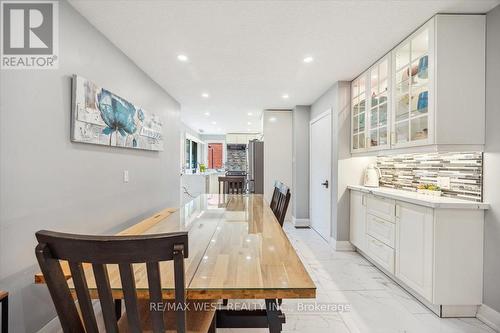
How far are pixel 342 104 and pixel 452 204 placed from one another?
2.07 metres

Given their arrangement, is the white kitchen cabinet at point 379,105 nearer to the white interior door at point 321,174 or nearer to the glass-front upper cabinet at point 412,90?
the glass-front upper cabinet at point 412,90

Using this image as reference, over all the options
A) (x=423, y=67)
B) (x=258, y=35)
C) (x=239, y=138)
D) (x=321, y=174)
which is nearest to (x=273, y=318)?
(x=258, y=35)

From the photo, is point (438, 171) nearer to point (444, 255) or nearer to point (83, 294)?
point (444, 255)

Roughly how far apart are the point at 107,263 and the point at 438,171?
290cm

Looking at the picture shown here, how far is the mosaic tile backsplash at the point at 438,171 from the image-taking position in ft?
6.91

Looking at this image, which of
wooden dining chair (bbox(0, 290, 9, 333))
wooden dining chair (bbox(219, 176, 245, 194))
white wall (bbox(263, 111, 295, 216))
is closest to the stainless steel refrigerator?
white wall (bbox(263, 111, 295, 216))

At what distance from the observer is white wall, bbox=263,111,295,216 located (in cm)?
539

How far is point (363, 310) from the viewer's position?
2.14m

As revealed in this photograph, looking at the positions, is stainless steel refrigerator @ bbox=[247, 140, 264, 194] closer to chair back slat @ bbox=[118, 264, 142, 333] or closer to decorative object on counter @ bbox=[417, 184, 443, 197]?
decorative object on counter @ bbox=[417, 184, 443, 197]

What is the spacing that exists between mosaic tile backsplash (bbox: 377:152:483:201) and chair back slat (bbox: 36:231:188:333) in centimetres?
242

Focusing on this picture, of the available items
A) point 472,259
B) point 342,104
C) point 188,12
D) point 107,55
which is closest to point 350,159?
point 342,104

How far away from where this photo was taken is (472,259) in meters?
2.03

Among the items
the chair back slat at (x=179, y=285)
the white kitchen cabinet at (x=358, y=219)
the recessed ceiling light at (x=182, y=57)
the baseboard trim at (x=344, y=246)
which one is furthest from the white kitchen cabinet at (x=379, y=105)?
the chair back slat at (x=179, y=285)

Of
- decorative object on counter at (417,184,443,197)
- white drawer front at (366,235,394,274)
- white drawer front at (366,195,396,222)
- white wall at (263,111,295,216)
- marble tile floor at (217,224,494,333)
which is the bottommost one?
marble tile floor at (217,224,494,333)
